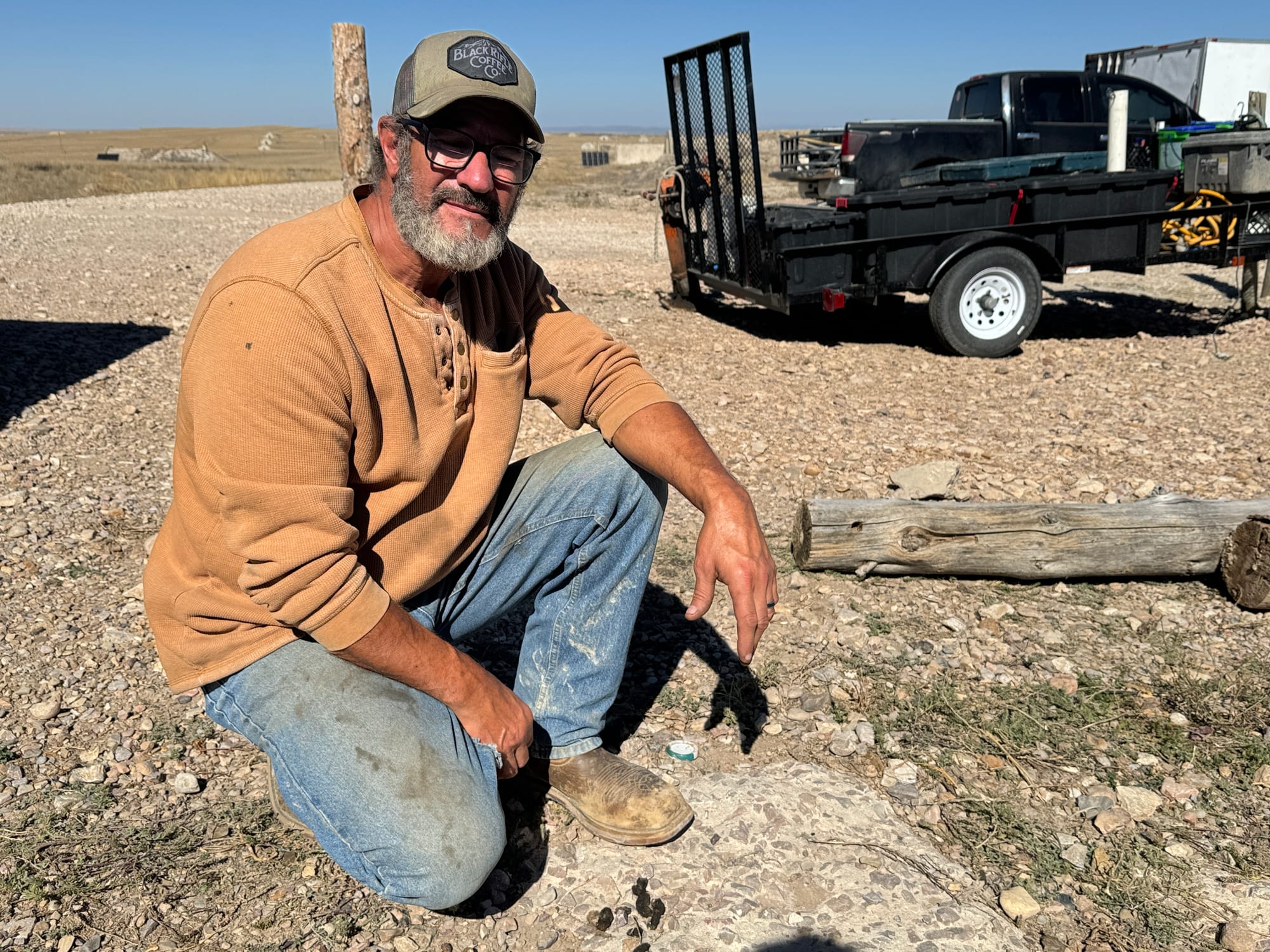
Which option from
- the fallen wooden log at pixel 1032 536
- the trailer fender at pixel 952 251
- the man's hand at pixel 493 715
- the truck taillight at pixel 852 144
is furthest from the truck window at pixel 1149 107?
the man's hand at pixel 493 715

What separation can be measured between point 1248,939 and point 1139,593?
1893 millimetres

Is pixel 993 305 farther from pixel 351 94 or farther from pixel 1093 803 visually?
pixel 1093 803

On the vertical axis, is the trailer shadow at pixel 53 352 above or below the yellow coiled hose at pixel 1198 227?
below

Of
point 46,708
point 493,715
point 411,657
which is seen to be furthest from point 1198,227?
point 46,708

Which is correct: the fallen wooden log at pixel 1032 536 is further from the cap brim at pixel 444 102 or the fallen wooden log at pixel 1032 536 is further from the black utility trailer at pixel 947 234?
the black utility trailer at pixel 947 234

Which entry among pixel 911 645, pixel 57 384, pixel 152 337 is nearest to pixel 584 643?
pixel 911 645

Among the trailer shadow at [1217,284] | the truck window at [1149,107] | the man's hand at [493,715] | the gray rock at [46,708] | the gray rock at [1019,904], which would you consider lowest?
the gray rock at [1019,904]

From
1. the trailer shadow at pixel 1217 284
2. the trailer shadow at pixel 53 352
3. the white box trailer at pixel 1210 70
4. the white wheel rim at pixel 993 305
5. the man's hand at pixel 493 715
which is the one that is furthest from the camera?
the white box trailer at pixel 1210 70

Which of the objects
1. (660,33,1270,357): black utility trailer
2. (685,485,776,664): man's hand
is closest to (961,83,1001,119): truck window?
(660,33,1270,357): black utility trailer

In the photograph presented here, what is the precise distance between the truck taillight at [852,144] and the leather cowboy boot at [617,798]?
321 inches

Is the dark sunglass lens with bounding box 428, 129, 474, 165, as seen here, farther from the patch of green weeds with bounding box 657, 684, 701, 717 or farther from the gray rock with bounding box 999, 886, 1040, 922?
the gray rock with bounding box 999, 886, 1040, 922

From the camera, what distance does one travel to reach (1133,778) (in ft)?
9.55

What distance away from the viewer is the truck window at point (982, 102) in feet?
32.6

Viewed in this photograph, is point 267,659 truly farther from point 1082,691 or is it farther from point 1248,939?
point 1082,691
